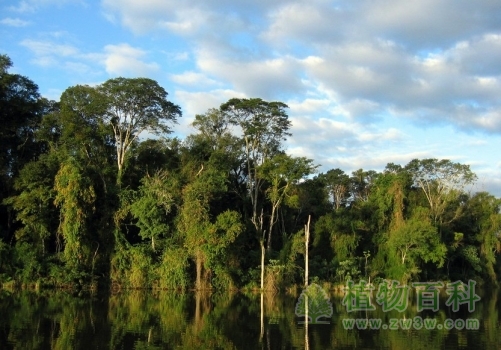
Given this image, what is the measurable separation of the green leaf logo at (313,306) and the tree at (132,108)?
44.3ft

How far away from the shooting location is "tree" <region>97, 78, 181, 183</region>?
33125 millimetres

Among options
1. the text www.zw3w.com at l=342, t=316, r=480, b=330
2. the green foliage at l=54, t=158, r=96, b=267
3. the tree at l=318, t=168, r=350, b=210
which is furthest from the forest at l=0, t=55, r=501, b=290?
the text www.zw3w.com at l=342, t=316, r=480, b=330

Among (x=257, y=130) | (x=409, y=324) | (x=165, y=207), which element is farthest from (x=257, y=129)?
(x=409, y=324)

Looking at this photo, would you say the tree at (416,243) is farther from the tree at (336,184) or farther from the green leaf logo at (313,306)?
the tree at (336,184)

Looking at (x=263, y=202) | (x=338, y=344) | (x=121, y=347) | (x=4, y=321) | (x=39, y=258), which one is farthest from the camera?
(x=263, y=202)

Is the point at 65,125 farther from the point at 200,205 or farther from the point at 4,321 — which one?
the point at 4,321

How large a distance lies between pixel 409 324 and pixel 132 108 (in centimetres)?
2138

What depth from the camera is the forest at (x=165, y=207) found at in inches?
1217

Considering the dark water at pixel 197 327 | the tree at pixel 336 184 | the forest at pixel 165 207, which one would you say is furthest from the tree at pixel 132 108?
the tree at pixel 336 184

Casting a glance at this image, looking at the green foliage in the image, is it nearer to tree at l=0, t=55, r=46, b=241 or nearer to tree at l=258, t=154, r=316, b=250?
tree at l=0, t=55, r=46, b=241

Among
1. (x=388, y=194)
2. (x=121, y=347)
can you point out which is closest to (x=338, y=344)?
(x=121, y=347)

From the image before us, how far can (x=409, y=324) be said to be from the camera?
19.6 metres

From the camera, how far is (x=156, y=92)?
111 ft

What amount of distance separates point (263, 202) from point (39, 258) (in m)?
14.9
